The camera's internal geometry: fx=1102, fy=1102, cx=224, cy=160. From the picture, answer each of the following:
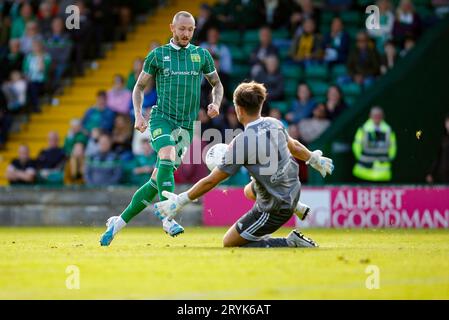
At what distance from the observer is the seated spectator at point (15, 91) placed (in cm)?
2214

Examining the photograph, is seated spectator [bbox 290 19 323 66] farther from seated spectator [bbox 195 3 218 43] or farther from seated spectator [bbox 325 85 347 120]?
seated spectator [bbox 195 3 218 43]

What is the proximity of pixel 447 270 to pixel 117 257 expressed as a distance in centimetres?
300

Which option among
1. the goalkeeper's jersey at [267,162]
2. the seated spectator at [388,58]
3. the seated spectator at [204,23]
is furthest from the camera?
the seated spectator at [204,23]

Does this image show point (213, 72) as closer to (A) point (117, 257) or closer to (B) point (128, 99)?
(A) point (117, 257)

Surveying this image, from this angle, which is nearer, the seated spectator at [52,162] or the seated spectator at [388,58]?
the seated spectator at [388,58]

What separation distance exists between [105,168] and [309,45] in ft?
14.3

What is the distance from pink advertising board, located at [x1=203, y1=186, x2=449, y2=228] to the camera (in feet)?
56.6

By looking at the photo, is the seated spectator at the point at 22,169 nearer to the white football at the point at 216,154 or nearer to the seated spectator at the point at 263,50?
the seated spectator at the point at 263,50

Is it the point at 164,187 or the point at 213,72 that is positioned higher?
the point at 213,72

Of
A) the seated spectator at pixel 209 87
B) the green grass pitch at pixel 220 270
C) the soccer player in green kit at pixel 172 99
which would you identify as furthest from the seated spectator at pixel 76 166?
the soccer player in green kit at pixel 172 99

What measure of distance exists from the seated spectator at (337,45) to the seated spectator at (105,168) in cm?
426

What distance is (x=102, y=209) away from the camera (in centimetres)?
1886

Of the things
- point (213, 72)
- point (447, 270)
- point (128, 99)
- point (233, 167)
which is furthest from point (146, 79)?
point (128, 99)

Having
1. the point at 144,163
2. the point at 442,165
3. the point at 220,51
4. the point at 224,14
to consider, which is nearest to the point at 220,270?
the point at 442,165
